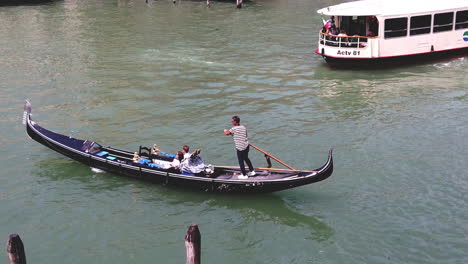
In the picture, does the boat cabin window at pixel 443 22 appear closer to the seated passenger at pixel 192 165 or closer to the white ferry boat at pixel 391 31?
the white ferry boat at pixel 391 31

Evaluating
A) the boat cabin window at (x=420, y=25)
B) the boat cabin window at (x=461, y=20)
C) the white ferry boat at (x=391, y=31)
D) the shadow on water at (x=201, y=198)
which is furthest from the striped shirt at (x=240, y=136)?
the boat cabin window at (x=461, y=20)

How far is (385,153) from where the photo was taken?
53.4 feet

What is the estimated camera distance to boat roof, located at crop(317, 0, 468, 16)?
78.2 ft

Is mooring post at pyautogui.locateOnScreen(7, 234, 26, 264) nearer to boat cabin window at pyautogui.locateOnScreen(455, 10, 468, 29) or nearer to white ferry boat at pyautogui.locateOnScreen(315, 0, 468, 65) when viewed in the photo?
white ferry boat at pyautogui.locateOnScreen(315, 0, 468, 65)

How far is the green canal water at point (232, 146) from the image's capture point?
12102mm

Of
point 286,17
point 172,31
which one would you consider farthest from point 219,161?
point 286,17

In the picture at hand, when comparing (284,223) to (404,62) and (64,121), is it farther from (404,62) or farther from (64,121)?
(404,62)

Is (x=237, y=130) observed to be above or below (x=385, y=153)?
above

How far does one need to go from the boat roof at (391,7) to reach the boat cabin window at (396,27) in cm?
29

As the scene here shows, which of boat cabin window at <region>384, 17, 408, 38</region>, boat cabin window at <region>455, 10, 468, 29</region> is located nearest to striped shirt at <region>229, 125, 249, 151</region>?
boat cabin window at <region>384, 17, 408, 38</region>

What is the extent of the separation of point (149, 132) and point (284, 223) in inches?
263

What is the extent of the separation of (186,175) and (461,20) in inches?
676

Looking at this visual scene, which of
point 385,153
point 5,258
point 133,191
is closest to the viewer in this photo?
point 5,258

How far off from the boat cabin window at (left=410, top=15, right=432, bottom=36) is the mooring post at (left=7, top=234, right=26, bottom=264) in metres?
20.0
